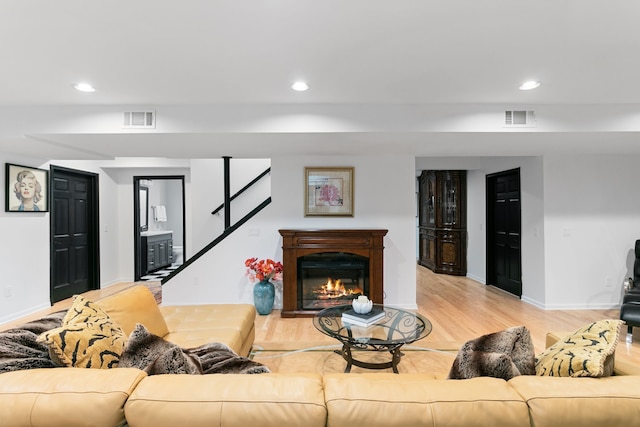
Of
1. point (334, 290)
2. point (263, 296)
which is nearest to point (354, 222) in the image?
point (334, 290)

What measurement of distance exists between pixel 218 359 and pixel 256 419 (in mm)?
787

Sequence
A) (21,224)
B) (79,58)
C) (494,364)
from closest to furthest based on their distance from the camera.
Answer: (494,364), (79,58), (21,224)

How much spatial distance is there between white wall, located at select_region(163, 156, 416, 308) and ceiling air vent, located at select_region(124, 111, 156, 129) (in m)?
1.61

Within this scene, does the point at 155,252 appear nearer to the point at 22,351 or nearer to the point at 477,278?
the point at 22,351

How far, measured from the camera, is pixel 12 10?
5.47 ft

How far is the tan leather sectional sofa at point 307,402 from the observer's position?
967 mm

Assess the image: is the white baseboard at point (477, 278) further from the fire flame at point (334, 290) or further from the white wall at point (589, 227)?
the fire flame at point (334, 290)

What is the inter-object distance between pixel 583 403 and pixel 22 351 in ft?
6.67

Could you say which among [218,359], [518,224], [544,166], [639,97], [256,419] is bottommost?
[218,359]

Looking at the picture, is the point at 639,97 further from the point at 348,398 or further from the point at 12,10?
the point at 12,10

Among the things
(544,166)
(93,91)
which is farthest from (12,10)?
(544,166)

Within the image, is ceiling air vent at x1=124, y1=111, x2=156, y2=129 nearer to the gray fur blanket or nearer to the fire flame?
the gray fur blanket

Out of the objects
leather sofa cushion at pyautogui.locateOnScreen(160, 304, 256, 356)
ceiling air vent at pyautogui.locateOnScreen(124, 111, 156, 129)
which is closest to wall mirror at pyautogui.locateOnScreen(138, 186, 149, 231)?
ceiling air vent at pyautogui.locateOnScreen(124, 111, 156, 129)

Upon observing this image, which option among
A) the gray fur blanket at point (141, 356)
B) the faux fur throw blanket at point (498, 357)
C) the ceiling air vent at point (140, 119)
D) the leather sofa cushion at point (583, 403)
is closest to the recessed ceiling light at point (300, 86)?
the ceiling air vent at point (140, 119)
